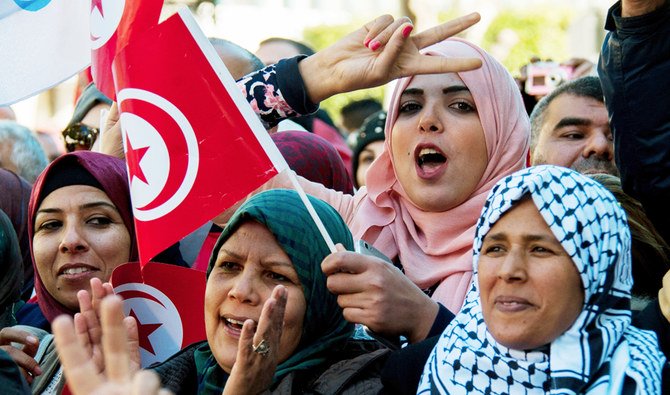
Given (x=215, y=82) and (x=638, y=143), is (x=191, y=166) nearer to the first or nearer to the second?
(x=215, y=82)

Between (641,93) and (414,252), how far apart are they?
947 mm

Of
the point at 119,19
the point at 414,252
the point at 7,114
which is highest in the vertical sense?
the point at 7,114

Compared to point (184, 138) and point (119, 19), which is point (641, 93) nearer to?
point (184, 138)

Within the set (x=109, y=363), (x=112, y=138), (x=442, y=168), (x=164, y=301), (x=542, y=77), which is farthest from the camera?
(x=542, y=77)

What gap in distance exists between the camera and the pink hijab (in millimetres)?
3537

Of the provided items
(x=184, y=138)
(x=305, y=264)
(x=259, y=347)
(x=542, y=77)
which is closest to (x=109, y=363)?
(x=259, y=347)

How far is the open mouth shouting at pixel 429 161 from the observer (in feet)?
11.9

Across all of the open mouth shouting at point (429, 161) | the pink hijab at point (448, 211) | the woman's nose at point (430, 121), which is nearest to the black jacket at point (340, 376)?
the pink hijab at point (448, 211)

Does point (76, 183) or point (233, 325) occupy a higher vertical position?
point (76, 183)

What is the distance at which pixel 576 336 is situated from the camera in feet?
8.87

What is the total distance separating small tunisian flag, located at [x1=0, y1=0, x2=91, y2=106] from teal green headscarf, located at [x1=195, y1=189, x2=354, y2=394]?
98 cm

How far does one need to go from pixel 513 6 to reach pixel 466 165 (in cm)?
1930

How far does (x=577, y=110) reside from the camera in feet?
14.6

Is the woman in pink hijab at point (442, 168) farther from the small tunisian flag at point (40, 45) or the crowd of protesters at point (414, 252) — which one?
the small tunisian flag at point (40, 45)
